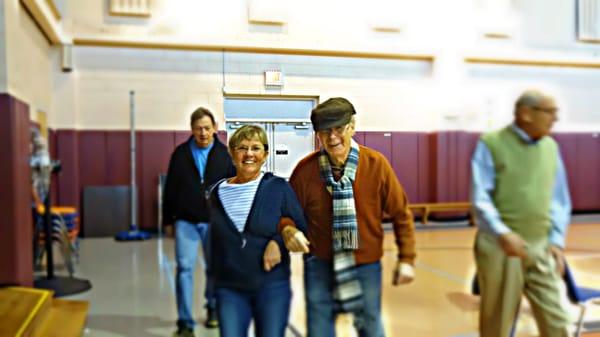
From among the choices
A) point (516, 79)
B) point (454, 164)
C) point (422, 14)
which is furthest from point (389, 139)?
point (454, 164)

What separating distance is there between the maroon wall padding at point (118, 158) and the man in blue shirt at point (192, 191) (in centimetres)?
613

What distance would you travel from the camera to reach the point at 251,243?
4.36ft

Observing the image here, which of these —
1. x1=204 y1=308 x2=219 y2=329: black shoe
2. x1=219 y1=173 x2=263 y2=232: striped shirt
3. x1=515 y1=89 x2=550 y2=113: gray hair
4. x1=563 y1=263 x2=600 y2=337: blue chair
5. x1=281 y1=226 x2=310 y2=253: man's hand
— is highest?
x1=515 y1=89 x2=550 y2=113: gray hair

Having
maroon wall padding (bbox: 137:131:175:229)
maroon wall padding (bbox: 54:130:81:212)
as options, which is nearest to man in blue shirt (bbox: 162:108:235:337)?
maroon wall padding (bbox: 137:131:175:229)

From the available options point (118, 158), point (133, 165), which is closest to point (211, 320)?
point (133, 165)

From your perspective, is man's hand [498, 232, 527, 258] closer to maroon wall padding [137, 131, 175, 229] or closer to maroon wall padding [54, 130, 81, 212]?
maroon wall padding [137, 131, 175, 229]

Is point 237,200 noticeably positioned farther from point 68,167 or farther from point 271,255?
point 68,167

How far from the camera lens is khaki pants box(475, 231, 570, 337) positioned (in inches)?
62.8

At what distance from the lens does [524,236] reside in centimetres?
148

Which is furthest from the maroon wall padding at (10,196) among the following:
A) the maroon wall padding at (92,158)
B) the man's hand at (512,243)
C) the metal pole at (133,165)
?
the maroon wall padding at (92,158)

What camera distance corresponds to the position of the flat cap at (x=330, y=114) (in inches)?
42.6

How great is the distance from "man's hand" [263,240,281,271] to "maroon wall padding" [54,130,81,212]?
28.8 feet

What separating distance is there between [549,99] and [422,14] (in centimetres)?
215

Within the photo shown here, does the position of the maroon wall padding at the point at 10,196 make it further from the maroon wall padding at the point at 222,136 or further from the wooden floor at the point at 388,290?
the maroon wall padding at the point at 222,136
